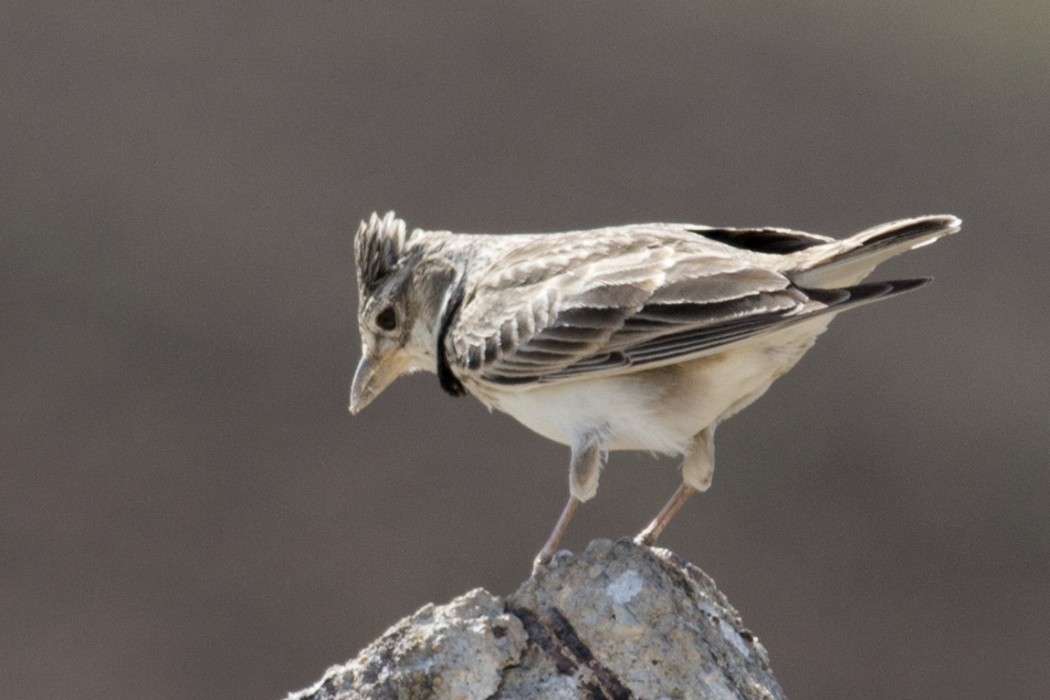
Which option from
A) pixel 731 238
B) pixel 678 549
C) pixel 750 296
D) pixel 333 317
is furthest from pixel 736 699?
pixel 333 317

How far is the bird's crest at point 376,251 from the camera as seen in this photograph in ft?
31.6

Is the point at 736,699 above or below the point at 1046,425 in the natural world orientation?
below

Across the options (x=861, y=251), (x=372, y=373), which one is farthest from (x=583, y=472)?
(x=372, y=373)

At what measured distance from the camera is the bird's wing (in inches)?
313

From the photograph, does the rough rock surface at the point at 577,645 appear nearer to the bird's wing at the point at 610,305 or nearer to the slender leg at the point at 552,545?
the slender leg at the point at 552,545

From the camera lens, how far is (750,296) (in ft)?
26.0

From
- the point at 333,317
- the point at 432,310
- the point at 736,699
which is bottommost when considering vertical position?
the point at 736,699

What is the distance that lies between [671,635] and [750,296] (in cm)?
150

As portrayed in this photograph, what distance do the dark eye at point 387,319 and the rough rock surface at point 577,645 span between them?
2346mm

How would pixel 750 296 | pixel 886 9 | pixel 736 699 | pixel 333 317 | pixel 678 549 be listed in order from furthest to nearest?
pixel 886 9 < pixel 333 317 < pixel 678 549 < pixel 750 296 < pixel 736 699

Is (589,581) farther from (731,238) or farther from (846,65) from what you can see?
(846,65)

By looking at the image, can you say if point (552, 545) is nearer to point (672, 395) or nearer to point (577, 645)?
point (672, 395)

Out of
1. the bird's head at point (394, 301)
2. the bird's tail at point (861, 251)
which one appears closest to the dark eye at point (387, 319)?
the bird's head at point (394, 301)

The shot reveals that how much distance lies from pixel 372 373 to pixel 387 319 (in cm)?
31
